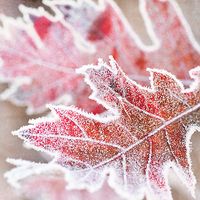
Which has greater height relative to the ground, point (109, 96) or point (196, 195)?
point (109, 96)

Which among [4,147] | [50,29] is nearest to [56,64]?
[50,29]

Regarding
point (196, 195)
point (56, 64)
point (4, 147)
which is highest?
point (56, 64)

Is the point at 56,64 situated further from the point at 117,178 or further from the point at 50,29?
the point at 117,178

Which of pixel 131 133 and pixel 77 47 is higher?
pixel 77 47

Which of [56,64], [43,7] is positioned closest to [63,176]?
[56,64]
